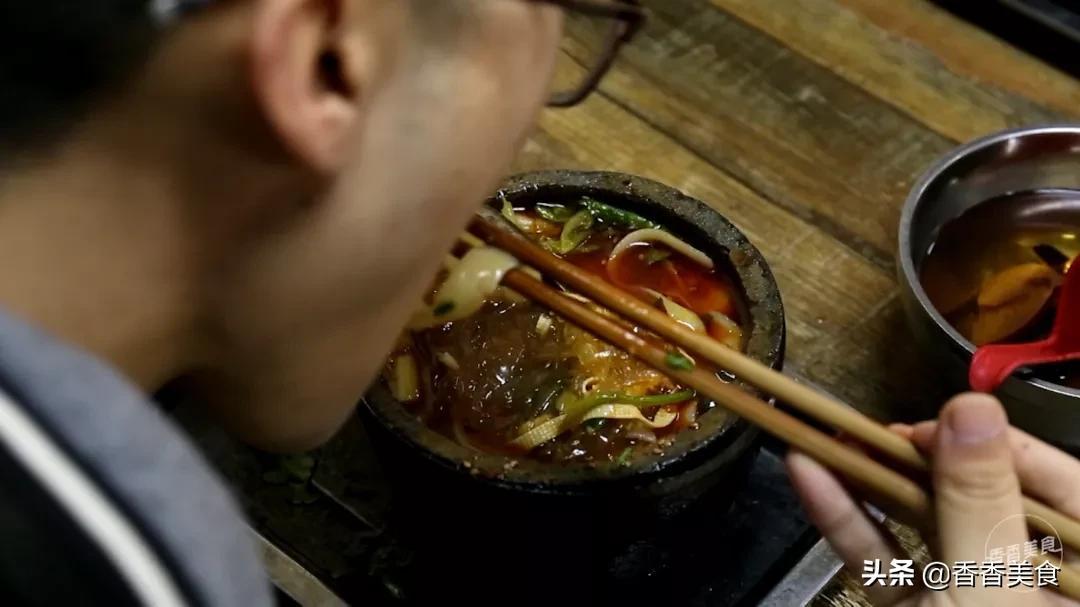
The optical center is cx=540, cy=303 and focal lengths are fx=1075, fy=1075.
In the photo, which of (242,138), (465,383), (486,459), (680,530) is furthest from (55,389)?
(680,530)

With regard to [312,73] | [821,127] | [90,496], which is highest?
[312,73]

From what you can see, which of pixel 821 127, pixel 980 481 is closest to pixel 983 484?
pixel 980 481

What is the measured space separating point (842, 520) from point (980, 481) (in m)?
0.17

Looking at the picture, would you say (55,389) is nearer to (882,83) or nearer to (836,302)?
(836,302)

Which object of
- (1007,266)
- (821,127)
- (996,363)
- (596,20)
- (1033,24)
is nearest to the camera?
(596,20)

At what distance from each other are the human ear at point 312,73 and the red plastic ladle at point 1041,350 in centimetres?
78

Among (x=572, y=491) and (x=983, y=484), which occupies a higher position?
(x=983, y=484)

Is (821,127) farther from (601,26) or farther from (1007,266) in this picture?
(601,26)

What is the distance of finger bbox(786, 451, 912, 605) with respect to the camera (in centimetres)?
94

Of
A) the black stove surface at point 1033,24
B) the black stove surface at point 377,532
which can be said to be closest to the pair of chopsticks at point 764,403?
the black stove surface at point 377,532

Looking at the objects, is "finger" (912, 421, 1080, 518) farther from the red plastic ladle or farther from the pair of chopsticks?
the red plastic ladle

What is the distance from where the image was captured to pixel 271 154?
0.56 meters

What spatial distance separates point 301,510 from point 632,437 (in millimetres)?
408

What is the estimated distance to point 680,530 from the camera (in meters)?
1.11
